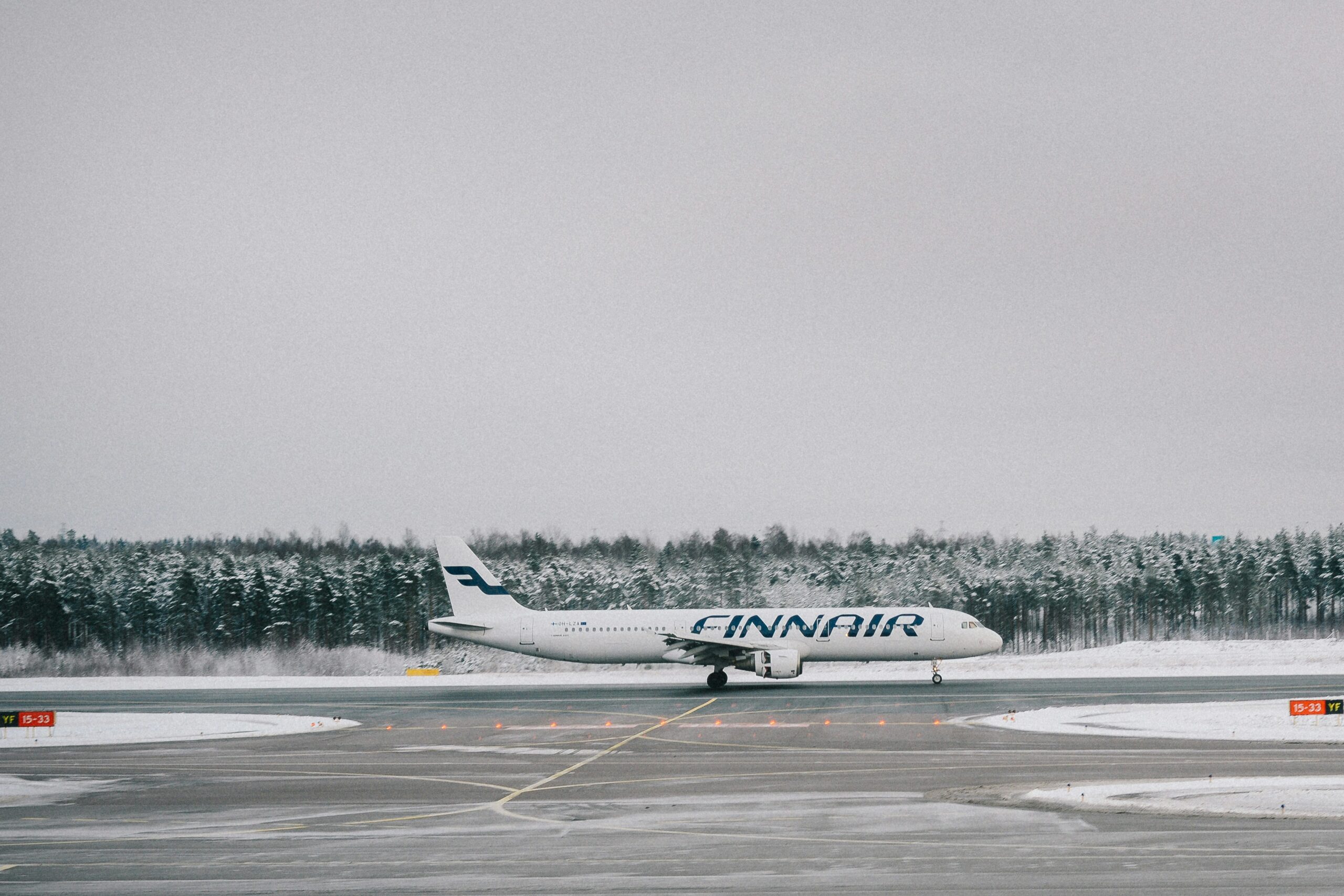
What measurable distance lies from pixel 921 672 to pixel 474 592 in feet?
85.7

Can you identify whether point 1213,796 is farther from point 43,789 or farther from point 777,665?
point 777,665

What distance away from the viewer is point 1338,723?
117 feet

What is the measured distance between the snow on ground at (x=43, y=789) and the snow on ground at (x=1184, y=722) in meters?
25.3

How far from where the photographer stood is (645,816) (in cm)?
2138

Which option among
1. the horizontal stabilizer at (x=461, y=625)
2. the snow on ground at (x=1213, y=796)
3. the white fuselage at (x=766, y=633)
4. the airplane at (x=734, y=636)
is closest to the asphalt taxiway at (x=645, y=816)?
the snow on ground at (x=1213, y=796)

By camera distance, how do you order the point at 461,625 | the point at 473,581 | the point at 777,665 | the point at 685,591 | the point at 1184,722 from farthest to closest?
1. the point at 685,591
2. the point at 473,581
3. the point at 461,625
4. the point at 777,665
5. the point at 1184,722

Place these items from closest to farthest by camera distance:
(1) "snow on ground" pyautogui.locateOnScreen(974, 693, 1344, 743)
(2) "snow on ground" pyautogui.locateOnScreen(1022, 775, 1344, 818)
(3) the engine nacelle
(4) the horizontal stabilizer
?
(2) "snow on ground" pyautogui.locateOnScreen(1022, 775, 1344, 818) → (1) "snow on ground" pyautogui.locateOnScreen(974, 693, 1344, 743) → (3) the engine nacelle → (4) the horizontal stabilizer

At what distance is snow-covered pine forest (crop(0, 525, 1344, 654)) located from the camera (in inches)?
4668

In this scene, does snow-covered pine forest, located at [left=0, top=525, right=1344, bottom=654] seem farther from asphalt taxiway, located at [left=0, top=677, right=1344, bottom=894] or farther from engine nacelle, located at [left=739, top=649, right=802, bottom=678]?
asphalt taxiway, located at [left=0, top=677, right=1344, bottom=894]

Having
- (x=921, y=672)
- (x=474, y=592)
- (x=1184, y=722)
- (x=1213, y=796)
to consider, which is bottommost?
(x=921, y=672)

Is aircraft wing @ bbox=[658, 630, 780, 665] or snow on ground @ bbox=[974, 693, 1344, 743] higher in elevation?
aircraft wing @ bbox=[658, 630, 780, 665]

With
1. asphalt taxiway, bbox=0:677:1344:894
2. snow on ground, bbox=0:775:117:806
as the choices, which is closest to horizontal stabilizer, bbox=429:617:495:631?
asphalt taxiway, bbox=0:677:1344:894

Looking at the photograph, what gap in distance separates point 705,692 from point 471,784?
91.8 ft

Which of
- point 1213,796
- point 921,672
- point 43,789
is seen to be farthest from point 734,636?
point 1213,796
